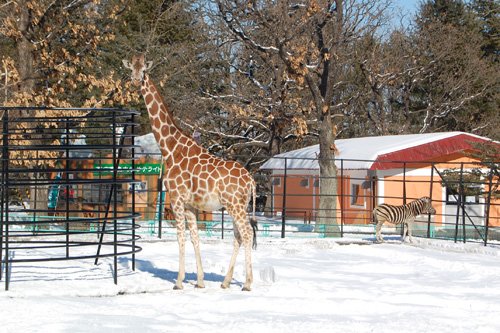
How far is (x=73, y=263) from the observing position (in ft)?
43.9

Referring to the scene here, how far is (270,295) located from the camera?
11.1 m

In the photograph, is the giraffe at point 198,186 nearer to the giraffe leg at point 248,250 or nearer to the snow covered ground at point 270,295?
the giraffe leg at point 248,250

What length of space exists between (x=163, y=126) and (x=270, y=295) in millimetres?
2936

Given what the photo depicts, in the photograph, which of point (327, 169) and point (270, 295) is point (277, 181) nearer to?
point (327, 169)

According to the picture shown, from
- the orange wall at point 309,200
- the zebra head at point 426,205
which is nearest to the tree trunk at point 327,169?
the orange wall at point 309,200

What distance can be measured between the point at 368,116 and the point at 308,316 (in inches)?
1299

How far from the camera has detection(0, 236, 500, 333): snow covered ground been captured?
8836 millimetres

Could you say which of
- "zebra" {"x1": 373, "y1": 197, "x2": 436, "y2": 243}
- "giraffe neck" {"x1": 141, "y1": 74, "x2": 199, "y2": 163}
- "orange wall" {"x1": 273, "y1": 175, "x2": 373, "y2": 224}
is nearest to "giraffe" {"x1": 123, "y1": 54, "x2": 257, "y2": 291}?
"giraffe neck" {"x1": 141, "y1": 74, "x2": 199, "y2": 163}

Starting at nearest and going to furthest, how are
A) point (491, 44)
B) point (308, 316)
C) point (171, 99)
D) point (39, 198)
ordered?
point (308, 316) < point (39, 198) < point (171, 99) < point (491, 44)

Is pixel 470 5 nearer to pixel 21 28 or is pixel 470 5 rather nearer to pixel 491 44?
pixel 491 44

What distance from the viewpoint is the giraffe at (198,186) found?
11586 mm

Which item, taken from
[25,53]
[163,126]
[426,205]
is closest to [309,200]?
[426,205]

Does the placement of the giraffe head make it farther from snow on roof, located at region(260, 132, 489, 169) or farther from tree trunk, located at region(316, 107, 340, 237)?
snow on roof, located at region(260, 132, 489, 169)

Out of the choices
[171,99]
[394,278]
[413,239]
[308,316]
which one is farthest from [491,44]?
[308,316]
